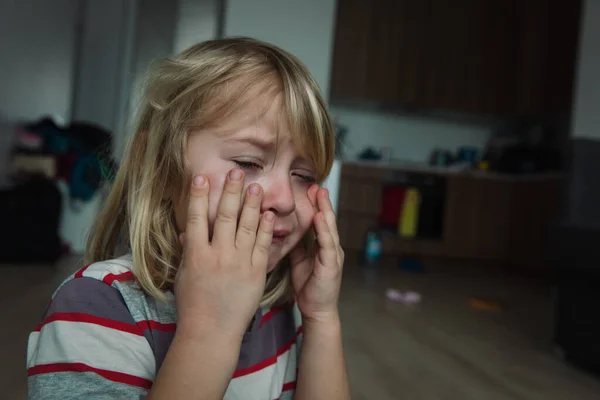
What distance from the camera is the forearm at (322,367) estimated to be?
2.45 ft

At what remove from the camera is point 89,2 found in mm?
4141

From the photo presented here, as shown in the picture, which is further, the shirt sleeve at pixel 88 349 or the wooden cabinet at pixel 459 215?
the wooden cabinet at pixel 459 215

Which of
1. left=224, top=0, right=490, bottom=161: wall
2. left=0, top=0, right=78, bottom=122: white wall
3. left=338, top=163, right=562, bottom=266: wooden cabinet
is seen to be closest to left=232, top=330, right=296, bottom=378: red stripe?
left=224, top=0, right=490, bottom=161: wall

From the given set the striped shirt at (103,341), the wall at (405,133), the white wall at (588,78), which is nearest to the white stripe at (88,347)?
the striped shirt at (103,341)

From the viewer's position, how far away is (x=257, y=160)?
687mm

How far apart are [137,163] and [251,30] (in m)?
2.02

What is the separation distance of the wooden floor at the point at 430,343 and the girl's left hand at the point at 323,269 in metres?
0.73

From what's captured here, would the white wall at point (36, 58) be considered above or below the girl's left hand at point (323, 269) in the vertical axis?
above

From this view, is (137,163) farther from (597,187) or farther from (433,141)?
(433,141)

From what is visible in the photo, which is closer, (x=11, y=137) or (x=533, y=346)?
(x=533, y=346)

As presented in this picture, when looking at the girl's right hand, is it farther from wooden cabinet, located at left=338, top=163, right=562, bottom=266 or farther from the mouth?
wooden cabinet, located at left=338, top=163, right=562, bottom=266

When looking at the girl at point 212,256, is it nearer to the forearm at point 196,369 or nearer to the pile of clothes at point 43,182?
the forearm at point 196,369

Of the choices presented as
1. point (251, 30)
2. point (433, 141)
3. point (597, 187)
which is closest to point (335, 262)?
point (597, 187)

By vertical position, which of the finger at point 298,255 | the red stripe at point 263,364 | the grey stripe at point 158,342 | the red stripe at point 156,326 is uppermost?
the finger at point 298,255
